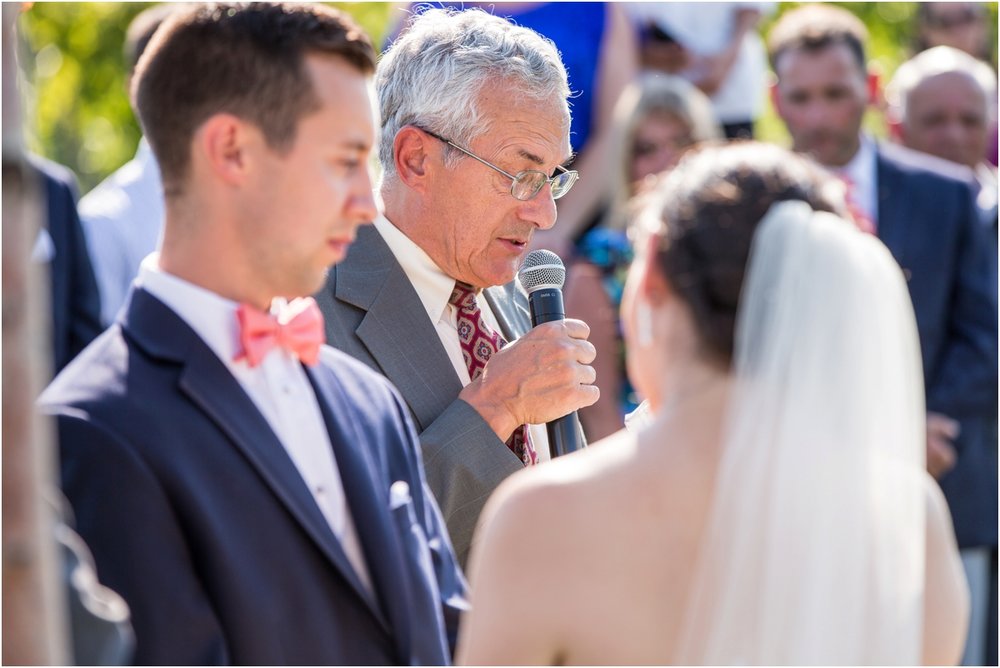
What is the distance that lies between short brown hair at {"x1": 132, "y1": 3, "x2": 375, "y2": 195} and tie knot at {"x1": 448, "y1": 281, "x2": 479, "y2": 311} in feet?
5.23

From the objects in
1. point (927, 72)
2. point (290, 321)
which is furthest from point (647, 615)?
point (927, 72)

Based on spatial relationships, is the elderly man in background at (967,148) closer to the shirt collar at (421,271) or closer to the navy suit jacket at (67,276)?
the shirt collar at (421,271)

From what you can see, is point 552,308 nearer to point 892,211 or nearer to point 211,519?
point 211,519

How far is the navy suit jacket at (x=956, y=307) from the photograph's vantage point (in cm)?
650

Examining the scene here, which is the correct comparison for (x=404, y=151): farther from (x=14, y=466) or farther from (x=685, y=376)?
(x=14, y=466)

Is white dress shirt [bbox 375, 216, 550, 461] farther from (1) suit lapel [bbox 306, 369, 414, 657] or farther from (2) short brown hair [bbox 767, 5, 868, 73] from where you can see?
(2) short brown hair [bbox 767, 5, 868, 73]

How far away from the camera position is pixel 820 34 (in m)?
7.01

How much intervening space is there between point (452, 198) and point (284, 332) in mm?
1543

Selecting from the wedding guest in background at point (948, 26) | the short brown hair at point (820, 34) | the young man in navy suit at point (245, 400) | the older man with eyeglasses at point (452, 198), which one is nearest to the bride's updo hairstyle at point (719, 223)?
the young man in navy suit at point (245, 400)

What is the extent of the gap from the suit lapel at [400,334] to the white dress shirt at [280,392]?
1.16 meters

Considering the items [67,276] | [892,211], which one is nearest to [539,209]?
[67,276]

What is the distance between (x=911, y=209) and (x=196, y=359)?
455 centimetres

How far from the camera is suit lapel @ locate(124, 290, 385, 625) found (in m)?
2.62

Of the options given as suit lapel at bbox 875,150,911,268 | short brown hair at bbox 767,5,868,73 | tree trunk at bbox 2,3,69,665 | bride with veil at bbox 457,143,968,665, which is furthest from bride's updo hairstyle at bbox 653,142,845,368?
short brown hair at bbox 767,5,868,73
